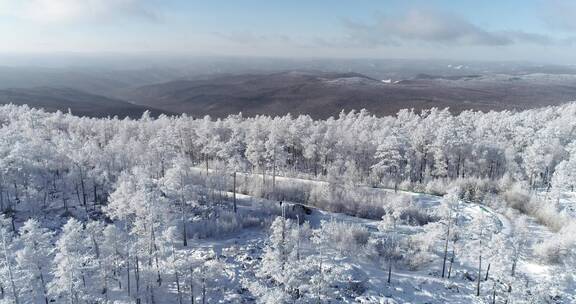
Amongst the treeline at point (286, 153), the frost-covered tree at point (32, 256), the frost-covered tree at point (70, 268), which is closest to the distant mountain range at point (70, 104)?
the treeline at point (286, 153)

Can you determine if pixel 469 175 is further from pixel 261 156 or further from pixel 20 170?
pixel 20 170

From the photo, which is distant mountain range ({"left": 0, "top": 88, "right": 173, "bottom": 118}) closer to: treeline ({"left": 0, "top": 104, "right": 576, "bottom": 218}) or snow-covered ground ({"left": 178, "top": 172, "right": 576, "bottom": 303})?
treeline ({"left": 0, "top": 104, "right": 576, "bottom": 218})

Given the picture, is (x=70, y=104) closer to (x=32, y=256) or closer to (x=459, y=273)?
(x=32, y=256)

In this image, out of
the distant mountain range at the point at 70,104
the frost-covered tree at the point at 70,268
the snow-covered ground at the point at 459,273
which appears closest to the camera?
the frost-covered tree at the point at 70,268

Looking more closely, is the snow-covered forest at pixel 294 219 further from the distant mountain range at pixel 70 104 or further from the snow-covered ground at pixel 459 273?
the distant mountain range at pixel 70 104

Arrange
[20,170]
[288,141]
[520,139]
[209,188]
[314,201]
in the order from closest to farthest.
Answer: [20,170] < [209,188] < [314,201] < [520,139] < [288,141]

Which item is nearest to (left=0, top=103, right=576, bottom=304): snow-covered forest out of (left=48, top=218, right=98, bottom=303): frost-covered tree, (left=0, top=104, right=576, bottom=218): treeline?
(left=48, top=218, right=98, bottom=303): frost-covered tree

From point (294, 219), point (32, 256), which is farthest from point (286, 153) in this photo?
point (32, 256)

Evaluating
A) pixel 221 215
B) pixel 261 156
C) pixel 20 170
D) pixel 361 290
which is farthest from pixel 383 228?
pixel 20 170
